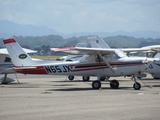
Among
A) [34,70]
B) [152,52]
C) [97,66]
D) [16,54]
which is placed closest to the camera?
[97,66]

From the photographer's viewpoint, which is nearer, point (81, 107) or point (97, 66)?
point (81, 107)

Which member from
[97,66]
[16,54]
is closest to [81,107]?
[97,66]

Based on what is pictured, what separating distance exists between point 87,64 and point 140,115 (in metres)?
9.66

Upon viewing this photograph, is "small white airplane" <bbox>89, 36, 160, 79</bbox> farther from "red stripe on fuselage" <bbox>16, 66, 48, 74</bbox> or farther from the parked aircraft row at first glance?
"red stripe on fuselage" <bbox>16, 66, 48, 74</bbox>

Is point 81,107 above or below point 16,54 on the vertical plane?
below

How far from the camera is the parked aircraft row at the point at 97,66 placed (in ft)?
66.1

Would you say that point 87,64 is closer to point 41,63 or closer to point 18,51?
point 41,63

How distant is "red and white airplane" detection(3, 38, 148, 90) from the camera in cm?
2022

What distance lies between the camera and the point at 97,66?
21.0 metres

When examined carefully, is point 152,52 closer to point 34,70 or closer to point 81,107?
point 34,70

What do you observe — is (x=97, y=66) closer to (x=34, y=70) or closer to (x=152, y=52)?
(x=34, y=70)

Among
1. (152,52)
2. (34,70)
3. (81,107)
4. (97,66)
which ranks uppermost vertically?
(152,52)

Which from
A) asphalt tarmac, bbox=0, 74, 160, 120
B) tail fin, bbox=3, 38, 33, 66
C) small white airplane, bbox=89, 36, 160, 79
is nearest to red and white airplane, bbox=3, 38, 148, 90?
tail fin, bbox=3, 38, 33, 66

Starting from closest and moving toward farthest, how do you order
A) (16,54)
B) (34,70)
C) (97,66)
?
(97,66) → (34,70) → (16,54)
